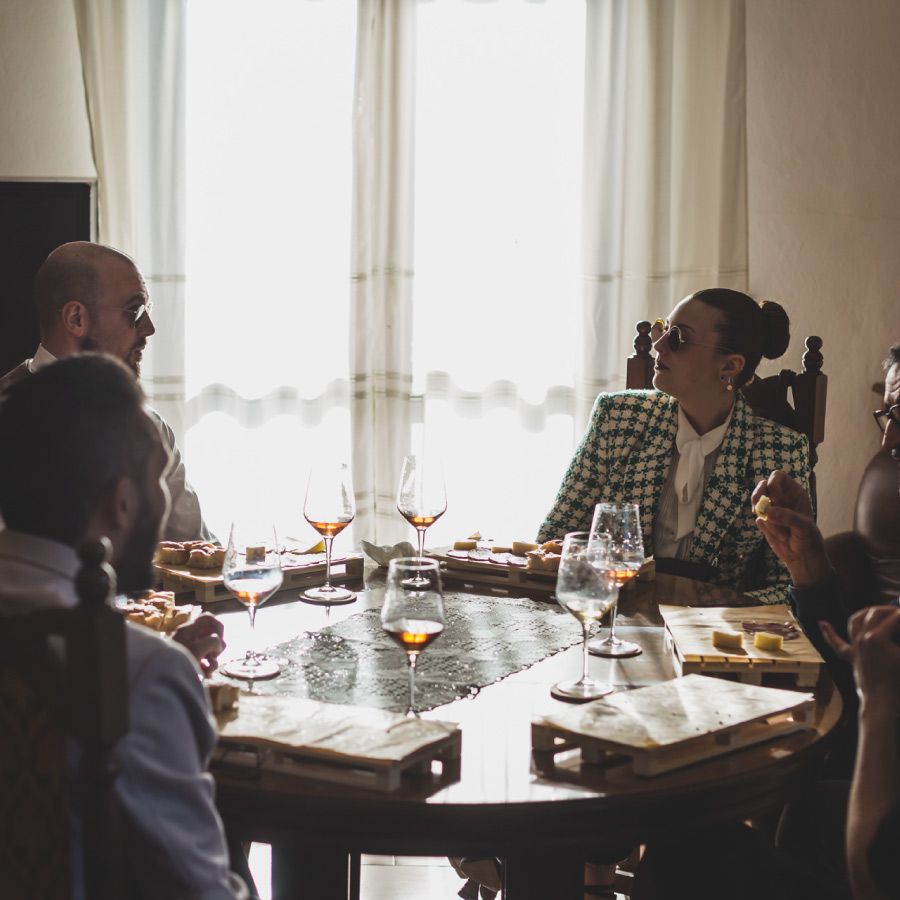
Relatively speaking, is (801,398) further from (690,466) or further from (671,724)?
(671,724)

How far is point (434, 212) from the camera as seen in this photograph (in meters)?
3.91

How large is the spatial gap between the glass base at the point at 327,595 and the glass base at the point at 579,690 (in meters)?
0.56

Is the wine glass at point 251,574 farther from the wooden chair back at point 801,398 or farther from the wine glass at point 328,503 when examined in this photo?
the wooden chair back at point 801,398

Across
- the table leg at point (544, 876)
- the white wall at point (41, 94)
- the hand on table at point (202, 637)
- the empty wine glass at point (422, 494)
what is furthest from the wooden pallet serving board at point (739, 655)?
the white wall at point (41, 94)

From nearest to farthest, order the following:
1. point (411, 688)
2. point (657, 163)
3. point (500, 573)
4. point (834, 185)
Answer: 1. point (411, 688)
2. point (500, 573)
3. point (834, 185)
4. point (657, 163)

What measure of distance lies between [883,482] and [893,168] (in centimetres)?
122

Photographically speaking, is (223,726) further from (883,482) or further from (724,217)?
(724,217)

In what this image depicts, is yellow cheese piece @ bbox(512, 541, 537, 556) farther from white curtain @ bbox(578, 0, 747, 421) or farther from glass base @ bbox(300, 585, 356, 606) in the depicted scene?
white curtain @ bbox(578, 0, 747, 421)

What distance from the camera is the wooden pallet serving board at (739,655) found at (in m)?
1.42

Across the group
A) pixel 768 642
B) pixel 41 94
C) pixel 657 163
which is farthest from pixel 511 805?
pixel 41 94

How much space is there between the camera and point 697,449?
2551mm

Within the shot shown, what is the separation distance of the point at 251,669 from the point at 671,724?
0.59 metres

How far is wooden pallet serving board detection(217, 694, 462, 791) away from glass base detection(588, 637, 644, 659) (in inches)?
18.3

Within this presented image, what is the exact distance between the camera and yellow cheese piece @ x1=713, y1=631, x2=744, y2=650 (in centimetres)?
146
